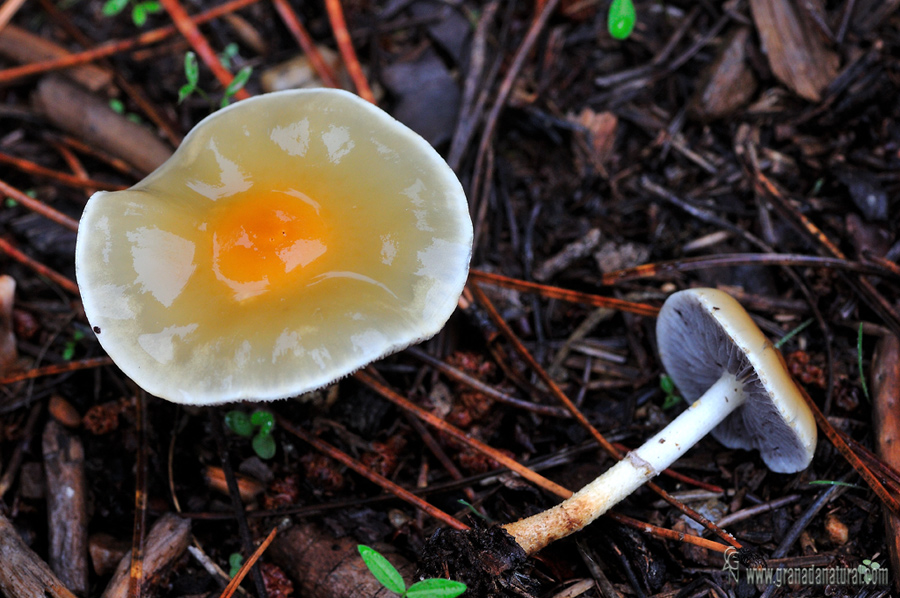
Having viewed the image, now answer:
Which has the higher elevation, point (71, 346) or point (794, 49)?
point (71, 346)

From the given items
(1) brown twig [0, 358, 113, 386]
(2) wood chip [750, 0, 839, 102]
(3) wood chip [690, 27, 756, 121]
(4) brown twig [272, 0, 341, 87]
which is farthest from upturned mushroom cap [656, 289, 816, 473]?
(1) brown twig [0, 358, 113, 386]

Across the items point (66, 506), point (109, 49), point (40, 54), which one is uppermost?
point (40, 54)

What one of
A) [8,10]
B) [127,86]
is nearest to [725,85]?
[127,86]

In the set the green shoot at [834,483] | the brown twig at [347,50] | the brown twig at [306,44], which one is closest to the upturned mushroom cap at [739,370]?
the green shoot at [834,483]

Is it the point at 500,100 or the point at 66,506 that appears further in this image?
the point at 500,100

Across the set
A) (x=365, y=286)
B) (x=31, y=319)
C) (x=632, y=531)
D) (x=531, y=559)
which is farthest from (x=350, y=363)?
(x=31, y=319)

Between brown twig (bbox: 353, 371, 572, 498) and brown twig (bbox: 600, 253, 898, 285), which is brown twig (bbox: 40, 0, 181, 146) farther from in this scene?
brown twig (bbox: 600, 253, 898, 285)

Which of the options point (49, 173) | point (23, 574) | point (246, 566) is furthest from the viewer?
point (49, 173)

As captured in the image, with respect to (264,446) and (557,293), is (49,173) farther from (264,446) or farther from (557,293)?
(557,293)
